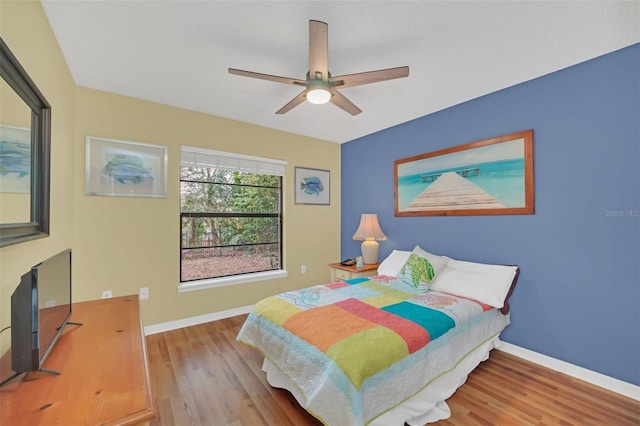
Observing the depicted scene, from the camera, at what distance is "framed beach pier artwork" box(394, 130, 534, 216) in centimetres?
247

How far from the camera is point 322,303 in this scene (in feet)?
7.00

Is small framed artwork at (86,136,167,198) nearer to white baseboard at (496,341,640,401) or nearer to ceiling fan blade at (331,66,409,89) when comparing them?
ceiling fan blade at (331,66,409,89)

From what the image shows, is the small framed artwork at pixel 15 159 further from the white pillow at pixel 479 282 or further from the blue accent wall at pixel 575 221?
the blue accent wall at pixel 575 221

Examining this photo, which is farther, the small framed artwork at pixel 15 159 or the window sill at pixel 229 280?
the window sill at pixel 229 280

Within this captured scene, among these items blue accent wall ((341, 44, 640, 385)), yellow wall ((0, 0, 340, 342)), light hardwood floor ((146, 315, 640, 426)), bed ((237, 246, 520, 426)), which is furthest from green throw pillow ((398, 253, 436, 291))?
Result: yellow wall ((0, 0, 340, 342))

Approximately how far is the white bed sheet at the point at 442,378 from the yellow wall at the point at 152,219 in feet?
5.27

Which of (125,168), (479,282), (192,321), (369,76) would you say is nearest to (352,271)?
(479,282)

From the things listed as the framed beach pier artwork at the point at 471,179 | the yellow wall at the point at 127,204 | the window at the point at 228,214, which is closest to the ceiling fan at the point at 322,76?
the yellow wall at the point at 127,204

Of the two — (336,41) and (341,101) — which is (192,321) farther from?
(336,41)

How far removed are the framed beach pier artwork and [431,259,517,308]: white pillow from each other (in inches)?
22.7

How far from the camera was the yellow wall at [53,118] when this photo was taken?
1.16m

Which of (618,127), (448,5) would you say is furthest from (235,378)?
(618,127)

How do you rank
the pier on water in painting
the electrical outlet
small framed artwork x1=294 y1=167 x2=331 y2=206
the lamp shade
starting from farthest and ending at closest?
small framed artwork x1=294 y1=167 x2=331 y2=206
the lamp shade
the electrical outlet
the pier on water in painting

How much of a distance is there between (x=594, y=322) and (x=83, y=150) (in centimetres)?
465
